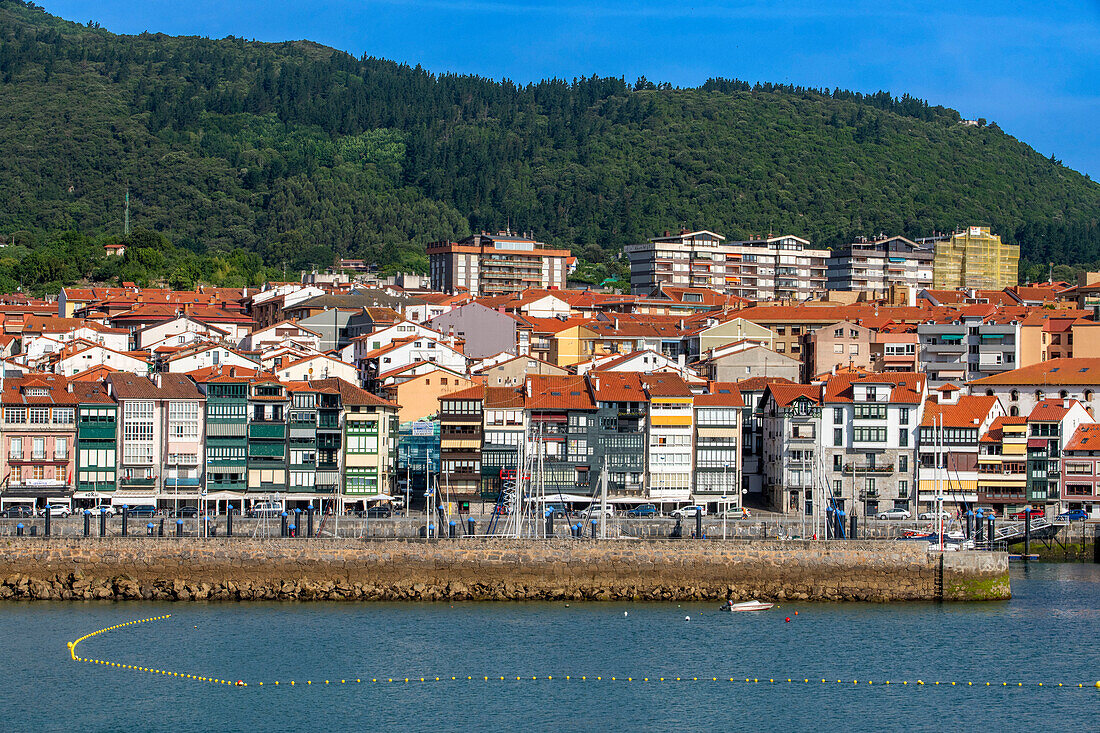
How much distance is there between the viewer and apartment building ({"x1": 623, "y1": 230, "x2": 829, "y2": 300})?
4572 inches

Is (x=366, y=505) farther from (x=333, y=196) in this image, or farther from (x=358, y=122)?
(x=358, y=122)

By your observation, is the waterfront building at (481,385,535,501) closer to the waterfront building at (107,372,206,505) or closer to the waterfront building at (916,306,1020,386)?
the waterfront building at (107,372,206,505)

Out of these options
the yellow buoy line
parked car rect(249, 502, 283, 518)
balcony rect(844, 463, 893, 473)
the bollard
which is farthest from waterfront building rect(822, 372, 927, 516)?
the yellow buoy line

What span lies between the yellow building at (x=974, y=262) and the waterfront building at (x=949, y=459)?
6609cm

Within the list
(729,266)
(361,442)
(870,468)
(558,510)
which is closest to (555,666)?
(558,510)

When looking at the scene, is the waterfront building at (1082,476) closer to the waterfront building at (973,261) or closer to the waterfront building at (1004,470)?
the waterfront building at (1004,470)

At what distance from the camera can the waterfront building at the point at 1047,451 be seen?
183 feet

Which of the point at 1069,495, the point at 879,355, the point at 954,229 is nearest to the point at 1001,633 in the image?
the point at 1069,495

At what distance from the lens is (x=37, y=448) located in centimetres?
5197

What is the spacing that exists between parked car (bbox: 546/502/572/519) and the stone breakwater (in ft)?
23.3

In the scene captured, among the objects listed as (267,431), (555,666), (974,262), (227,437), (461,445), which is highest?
(974,262)

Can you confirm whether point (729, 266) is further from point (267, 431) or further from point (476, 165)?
point (267, 431)

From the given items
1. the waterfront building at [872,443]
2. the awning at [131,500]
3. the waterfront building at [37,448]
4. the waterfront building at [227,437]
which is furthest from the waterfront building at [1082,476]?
the waterfront building at [37,448]

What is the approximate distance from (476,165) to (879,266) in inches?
2173
